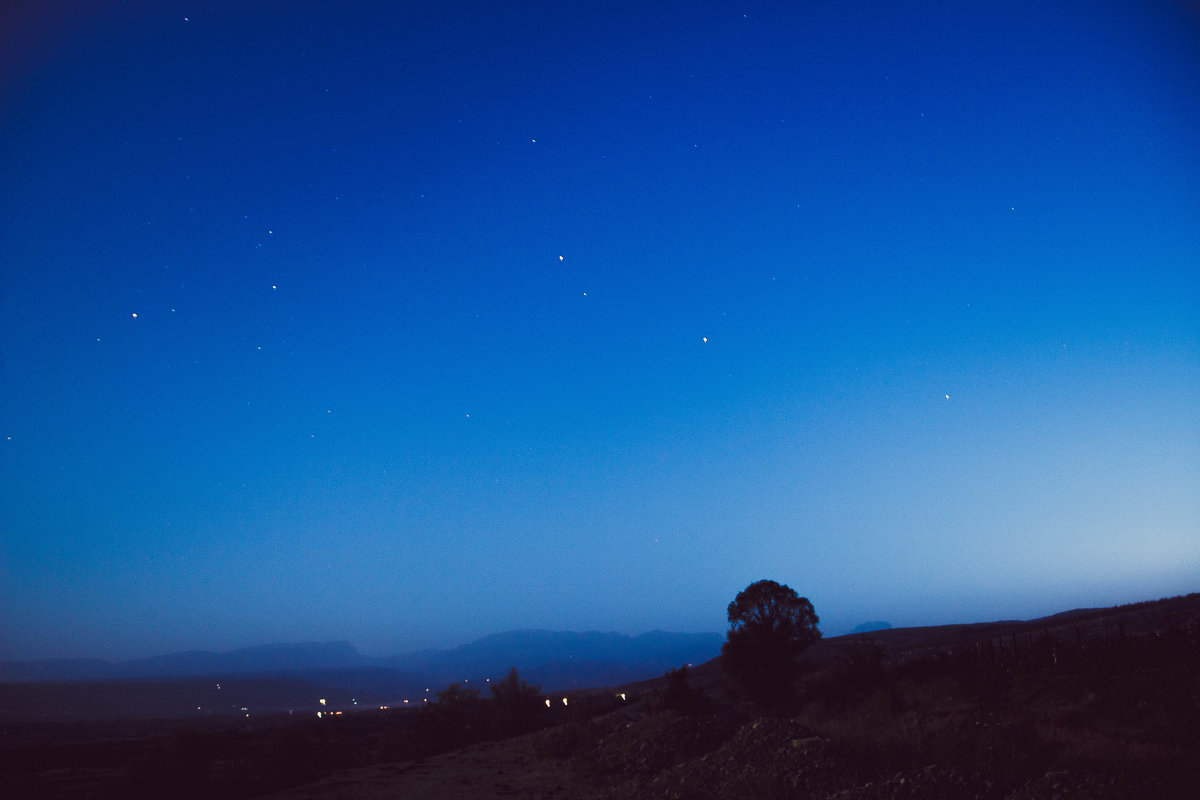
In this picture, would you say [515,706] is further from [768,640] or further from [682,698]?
[768,640]

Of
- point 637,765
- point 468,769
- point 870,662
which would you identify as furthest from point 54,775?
point 870,662

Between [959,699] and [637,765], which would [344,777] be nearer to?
[637,765]

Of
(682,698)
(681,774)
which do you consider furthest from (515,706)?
(681,774)

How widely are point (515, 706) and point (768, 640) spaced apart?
17195 mm

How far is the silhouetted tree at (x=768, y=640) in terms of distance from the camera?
33594 millimetres

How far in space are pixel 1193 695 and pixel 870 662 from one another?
16.1 meters

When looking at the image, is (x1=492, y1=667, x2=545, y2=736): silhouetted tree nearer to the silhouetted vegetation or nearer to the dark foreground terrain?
the dark foreground terrain

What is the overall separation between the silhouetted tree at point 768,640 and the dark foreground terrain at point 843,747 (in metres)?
1.23

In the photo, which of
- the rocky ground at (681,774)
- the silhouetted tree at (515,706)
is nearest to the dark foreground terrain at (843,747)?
the rocky ground at (681,774)

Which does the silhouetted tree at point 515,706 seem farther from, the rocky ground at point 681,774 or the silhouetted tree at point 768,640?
the silhouetted tree at point 768,640

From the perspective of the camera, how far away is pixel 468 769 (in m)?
25.3

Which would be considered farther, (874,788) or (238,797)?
(238,797)

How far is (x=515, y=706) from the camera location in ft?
136

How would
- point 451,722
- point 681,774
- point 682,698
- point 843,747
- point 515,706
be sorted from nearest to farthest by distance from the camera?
point 843,747 → point 681,774 → point 682,698 → point 451,722 → point 515,706
